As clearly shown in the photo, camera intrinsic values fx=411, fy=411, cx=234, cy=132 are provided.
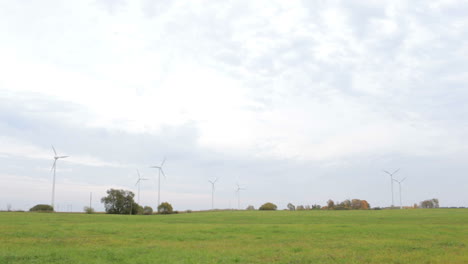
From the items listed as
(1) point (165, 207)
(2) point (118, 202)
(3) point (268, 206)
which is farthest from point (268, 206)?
(2) point (118, 202)

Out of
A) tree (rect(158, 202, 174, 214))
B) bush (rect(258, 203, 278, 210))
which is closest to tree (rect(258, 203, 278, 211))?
bush (rect(258, 203, 278, 210))

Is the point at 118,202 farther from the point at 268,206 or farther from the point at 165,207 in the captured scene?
the point at 268,206

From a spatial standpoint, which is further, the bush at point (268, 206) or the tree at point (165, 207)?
the bush at point (268, 206)

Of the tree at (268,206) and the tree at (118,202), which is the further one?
the tree at (268,206)

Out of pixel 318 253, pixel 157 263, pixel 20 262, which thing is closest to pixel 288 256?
pixel 318 253

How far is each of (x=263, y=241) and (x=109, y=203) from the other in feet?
388

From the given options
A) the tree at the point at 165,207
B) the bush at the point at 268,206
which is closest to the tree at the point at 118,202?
the tree at the point at 165,207

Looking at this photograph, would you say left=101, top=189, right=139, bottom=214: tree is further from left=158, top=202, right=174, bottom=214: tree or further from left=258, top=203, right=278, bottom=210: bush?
left=258, top=203, right=278, bottom=210: bush

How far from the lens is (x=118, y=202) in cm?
14425

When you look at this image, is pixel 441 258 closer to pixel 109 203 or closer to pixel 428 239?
pixel 428 239

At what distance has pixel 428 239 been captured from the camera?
37812 millimetres

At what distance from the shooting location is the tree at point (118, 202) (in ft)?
473

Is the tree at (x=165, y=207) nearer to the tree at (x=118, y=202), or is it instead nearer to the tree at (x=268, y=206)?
the tree at (x=118, y=202)

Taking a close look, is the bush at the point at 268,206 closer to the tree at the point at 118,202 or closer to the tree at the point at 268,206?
the tree at the point at 268,206
